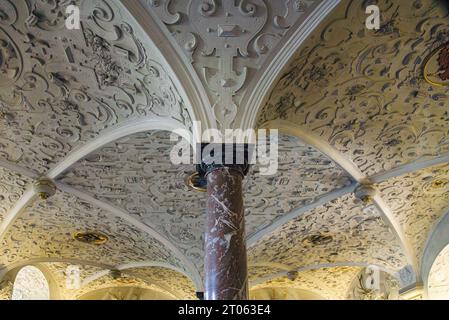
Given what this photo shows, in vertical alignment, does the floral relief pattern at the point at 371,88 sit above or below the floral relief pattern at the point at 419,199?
above

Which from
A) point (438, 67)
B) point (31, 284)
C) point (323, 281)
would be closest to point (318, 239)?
point (323, 281)

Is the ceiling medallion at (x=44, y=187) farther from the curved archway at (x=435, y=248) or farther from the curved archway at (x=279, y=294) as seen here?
the curved archway at (x=279, y=294)

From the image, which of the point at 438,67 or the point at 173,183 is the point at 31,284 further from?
the point at 438,67

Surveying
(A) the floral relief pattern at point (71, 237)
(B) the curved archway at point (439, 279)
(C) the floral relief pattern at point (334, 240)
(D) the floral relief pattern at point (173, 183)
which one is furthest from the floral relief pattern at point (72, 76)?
(B) the curved archway at point (439, 279)

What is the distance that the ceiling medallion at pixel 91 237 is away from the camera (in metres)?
9.96

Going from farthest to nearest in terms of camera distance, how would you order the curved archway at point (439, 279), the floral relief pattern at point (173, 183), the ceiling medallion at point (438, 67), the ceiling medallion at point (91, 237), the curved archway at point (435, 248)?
1. the ceiling medallion at point (91, 237)
2. the curved archway at point (439, 279)
3. the curved archway at point (435, 248)
4. the floral relief pattern at point (173, 183)
5. the ceiling medallion at point (438, 67)

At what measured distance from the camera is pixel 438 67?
6.14 metres

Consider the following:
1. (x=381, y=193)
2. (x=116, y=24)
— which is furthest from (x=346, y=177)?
(x=116, y=24)

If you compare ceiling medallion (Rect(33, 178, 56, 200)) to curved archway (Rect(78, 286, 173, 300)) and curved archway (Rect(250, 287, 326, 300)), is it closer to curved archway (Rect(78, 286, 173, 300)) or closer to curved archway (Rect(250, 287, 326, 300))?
curved archway (Rect(78, 286, 173, 300))

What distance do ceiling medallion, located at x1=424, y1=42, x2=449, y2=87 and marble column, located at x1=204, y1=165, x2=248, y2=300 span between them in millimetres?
2898

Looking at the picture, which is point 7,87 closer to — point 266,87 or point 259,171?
point 266,87

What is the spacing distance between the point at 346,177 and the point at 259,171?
1478 millimetres

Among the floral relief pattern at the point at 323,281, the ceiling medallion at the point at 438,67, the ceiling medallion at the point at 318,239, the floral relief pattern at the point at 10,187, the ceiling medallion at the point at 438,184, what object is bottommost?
the floral relief pattern at the point at 323,281

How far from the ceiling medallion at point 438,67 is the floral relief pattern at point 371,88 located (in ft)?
0.23
